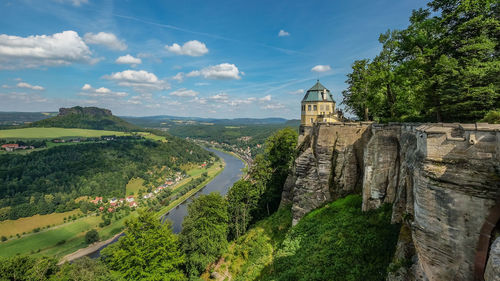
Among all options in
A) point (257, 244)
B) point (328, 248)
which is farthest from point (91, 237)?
point (328, 248)

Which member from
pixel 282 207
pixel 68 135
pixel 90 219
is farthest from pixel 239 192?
pixel 68 135

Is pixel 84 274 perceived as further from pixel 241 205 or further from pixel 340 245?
pixel 340 245

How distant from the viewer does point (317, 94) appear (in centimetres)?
3409

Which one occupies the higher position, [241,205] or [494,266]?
[494,266]

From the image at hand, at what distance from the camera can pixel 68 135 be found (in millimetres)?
196000

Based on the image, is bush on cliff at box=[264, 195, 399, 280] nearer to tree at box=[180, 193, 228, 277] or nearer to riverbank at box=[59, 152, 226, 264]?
tree at box=[180, 193, 228, 277]

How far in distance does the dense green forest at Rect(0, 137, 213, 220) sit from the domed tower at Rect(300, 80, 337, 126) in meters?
108

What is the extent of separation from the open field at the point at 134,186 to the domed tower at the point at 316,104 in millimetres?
105633

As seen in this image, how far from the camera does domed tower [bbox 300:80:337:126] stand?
33.8 m

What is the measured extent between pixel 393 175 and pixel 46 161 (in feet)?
589

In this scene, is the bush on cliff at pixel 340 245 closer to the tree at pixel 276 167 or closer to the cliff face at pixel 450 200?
the cliff face at pixel 450 200

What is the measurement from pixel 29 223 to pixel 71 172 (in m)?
47.3

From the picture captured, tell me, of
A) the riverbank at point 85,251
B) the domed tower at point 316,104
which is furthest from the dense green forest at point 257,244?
the riverbank at point 85,251

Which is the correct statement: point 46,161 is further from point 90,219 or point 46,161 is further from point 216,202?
point 216,202
